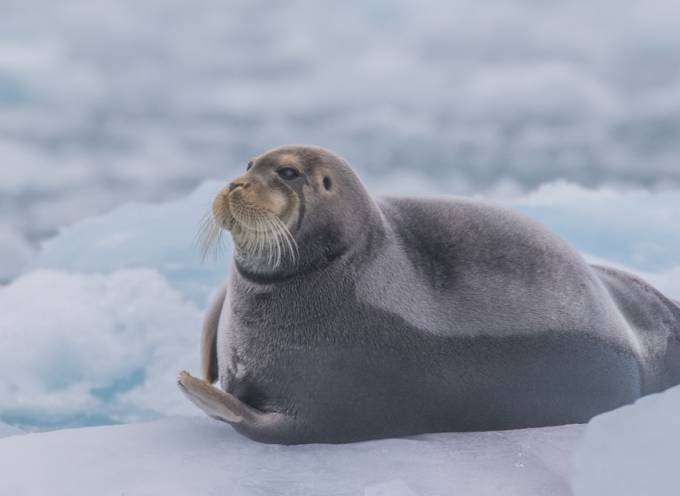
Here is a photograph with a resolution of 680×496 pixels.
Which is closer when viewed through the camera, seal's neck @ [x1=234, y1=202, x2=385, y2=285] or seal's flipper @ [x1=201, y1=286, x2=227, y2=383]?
seal's neck @ [x1=234, y1=202, x2=385, y2=285]

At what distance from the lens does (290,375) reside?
260 centimetres

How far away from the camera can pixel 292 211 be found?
2.59 m

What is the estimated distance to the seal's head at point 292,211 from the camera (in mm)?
2564

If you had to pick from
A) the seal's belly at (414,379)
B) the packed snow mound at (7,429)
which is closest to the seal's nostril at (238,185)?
the seal's belly at (414,379)

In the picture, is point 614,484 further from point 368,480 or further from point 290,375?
point 290,375

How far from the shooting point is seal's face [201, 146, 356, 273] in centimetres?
256

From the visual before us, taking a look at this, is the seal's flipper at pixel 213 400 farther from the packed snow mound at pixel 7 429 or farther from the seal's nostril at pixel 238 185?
the packed snow mound at pixel 7 429

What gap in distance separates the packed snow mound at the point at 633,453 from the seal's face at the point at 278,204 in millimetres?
869

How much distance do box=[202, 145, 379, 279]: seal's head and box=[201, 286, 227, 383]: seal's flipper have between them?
0.42 meters

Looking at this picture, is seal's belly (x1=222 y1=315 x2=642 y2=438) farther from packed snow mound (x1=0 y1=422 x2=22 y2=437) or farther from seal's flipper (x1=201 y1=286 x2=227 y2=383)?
packed snow mound (x1=0 y1=422 x2=22 y2=437)

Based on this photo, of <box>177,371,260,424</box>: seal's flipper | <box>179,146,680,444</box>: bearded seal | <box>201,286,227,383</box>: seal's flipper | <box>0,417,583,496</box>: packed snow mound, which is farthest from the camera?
<box>201,286,227,383</box>: seal's flipper

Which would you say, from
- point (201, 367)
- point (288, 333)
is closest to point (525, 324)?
point (288, 333)

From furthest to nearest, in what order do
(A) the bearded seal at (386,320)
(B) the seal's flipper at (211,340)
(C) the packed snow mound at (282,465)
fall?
(B) the seal's flipper at (211,340) < (A) the bearded seal at (386,320) < (C) the packed snow mound at (282,465)

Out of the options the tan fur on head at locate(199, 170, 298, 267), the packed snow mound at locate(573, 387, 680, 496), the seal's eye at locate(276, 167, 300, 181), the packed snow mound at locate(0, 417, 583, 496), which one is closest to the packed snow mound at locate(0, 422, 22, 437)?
the packed snow mound at locate(0, 417, 583, 496)
